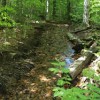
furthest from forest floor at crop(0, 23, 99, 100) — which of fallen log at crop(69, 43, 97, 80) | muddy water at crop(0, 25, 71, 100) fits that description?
fallen log at crop(69, 43, 97, 80)

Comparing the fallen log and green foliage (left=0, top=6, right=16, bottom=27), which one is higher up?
green foliage (left=0, top=6, right=16, bottom=27)

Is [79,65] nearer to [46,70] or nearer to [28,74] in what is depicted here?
[46,70]

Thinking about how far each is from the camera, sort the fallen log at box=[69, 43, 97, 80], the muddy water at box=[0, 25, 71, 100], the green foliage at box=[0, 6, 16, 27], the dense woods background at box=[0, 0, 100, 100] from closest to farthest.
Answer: the dense woods background at box=[0, 0, 100, 100]
the muddy water at box=[0, 25, 71, 100]
the green foliage at box=[0, 6, 16, 27]
the fallen log at box=[69, 43, 97, 80]

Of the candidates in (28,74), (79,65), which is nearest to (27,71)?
(28,74)

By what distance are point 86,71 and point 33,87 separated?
2.46 m

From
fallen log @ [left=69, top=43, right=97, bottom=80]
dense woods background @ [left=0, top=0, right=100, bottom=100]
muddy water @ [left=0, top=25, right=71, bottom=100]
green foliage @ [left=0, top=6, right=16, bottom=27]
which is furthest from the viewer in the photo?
fallen log @ [left=69, top=43, right=97, bottom=80]

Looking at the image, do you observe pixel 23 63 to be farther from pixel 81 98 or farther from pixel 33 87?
pixel 81 98

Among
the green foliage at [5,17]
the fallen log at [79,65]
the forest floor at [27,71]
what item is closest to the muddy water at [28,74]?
the forest floor at [27,71]

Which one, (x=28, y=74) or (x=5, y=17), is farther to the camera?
(x=28, y=74)

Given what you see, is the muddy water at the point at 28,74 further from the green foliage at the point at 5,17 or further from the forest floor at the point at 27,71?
the green foliage at the point at 5,17

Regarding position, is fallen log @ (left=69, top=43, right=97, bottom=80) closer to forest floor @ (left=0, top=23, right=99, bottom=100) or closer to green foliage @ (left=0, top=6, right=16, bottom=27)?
forest floor @ (left=0, top=23, right=99, bottom=100)

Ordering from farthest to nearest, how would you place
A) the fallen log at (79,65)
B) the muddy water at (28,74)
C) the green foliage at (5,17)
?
the fallen log at (79,65), the green foliage at (5,17), the muddy water at (28,74)

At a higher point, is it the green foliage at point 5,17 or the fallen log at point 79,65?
the green foliage at point 5,17

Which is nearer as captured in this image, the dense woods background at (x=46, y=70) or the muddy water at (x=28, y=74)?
the dense woods background at (x=46, y=70)
